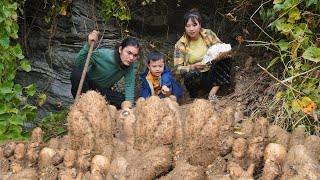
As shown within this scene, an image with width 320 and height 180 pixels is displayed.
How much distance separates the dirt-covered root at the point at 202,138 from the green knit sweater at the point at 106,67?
2093 mm

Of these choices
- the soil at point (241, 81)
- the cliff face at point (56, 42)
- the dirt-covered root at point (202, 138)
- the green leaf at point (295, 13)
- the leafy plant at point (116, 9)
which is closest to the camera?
the dirt-covered root at point (202, 138)

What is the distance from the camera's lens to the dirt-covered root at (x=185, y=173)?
2322mm

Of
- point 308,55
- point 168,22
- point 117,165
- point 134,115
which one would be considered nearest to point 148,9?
point 168,22

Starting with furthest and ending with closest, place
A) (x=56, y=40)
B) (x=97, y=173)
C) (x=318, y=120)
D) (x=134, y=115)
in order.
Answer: (x=56, y=40) → (x=318, y=120) → (x=134, y=115) → (x=97, y=173)

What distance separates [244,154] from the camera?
242 centimetres

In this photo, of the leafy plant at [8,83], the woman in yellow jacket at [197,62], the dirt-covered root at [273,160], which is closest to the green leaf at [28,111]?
the leafy plant at [8,83]

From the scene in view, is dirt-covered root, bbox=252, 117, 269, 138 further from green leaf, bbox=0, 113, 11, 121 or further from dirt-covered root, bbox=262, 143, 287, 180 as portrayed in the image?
green leaf, bbox=0, 113, 11, 121

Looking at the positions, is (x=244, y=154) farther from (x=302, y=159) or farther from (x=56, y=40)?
(x=56, y=40)

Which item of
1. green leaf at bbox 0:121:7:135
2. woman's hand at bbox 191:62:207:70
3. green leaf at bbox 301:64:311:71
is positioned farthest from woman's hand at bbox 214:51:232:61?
green leaf at bbox 0:121:7:135

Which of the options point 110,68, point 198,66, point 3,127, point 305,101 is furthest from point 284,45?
point 3,127

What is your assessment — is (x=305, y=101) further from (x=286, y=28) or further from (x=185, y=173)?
(x=185, y=173)

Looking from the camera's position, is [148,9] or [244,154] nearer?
[244,154]

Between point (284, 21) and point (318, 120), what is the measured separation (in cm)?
92

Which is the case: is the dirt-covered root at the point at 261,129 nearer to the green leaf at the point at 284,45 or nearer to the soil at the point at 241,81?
the soil at the point at 241,81
